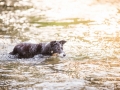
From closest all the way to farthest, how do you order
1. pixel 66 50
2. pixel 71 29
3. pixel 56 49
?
pixel 56 49 < pixel 66 50 < pixel 71 29

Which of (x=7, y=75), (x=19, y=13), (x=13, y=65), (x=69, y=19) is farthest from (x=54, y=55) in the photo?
(x=19, y=13)

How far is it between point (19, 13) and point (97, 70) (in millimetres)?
15830

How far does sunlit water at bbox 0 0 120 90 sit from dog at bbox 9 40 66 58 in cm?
24

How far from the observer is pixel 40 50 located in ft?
47.7

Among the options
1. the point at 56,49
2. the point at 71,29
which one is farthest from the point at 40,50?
the point at 71,29

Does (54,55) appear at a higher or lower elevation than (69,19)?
lower

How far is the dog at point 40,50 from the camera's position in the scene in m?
14.4

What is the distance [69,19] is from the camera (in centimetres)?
2355

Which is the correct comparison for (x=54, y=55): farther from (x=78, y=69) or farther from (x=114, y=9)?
(x=114, y=9)

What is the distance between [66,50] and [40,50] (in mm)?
1520

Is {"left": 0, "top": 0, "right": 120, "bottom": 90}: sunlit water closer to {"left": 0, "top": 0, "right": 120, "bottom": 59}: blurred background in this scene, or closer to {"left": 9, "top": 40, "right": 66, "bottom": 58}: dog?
{"left": 0, "top": 0, "right": 120, "bottom": 59}: blurred background

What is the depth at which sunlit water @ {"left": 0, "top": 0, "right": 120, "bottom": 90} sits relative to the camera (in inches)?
423

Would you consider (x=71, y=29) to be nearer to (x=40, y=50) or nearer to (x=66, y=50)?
(x=66, y=50)

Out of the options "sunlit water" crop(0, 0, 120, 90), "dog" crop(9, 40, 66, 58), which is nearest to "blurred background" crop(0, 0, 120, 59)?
"sunlit water" crop(0, 0, 120, 90)
